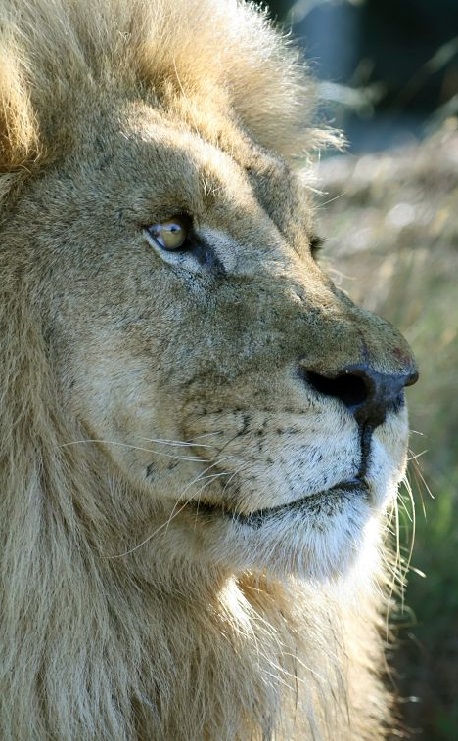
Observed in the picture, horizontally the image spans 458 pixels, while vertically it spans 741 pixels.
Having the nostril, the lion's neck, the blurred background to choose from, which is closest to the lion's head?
the nostril

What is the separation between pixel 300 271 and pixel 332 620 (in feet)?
2.77

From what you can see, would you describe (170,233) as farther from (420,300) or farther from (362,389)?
(420,300)

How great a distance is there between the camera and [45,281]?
233 centimetres

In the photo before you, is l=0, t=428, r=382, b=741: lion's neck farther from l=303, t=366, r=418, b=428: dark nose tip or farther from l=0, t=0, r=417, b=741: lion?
l=303, t=366, r=418, b=428: dark nose tip

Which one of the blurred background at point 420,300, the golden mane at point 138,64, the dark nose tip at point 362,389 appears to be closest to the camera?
the dark nose tip at point 362,389

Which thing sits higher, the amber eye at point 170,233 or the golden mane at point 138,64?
the golden mane at point 138,64

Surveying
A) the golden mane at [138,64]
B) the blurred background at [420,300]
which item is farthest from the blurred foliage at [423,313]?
the golden mane at [138,64]

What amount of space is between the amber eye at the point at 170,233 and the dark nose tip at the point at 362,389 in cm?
43

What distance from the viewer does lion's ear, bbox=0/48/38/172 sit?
2.29 meters

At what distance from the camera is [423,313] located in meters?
4.96

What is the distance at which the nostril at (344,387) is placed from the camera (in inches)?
84.5

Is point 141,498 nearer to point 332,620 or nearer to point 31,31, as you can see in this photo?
point 332,620

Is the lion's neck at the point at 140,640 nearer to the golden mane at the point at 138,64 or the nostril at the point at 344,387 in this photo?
the nostril at the point at 344,387

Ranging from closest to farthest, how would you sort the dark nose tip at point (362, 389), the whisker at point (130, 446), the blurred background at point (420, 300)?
the dark nose tip at point (362, 389) → the whisker at point (130, 446) → the blurred background at point (420, 300)
